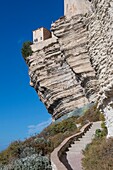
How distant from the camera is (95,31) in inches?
372

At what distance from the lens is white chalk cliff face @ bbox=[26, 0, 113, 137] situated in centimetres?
841

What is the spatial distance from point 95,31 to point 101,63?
143 cm

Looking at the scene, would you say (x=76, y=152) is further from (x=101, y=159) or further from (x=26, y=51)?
(x=26, y=51)

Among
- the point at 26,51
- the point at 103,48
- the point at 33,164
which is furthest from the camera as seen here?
the point at 26,51

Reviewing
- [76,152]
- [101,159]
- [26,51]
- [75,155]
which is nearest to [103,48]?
[101,159]

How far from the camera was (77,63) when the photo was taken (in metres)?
14.9

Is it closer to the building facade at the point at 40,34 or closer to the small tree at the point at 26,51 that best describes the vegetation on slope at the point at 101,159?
the small tree at the point at 26,51

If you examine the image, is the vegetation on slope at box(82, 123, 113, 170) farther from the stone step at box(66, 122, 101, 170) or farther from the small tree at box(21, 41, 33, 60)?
the small tree at box(21, 41, 33, 60)

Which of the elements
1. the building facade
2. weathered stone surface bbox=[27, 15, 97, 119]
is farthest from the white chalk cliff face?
the building facade

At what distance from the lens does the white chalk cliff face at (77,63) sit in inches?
331

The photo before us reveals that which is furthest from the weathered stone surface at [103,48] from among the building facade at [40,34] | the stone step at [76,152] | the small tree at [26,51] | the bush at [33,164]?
the building facade at [40,34]

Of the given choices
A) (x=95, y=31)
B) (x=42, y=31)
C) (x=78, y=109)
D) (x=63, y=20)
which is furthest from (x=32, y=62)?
(x=95, y=31)

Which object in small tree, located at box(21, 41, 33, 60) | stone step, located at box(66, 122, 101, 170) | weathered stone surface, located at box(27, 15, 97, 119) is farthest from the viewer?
small tree, located at box(21, 41, 33, 60)

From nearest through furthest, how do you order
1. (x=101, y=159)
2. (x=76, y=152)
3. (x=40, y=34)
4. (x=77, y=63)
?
(x=101, y=159)
(x=76, y=152)
(x=77, y=63)
(x=40, y=34)
